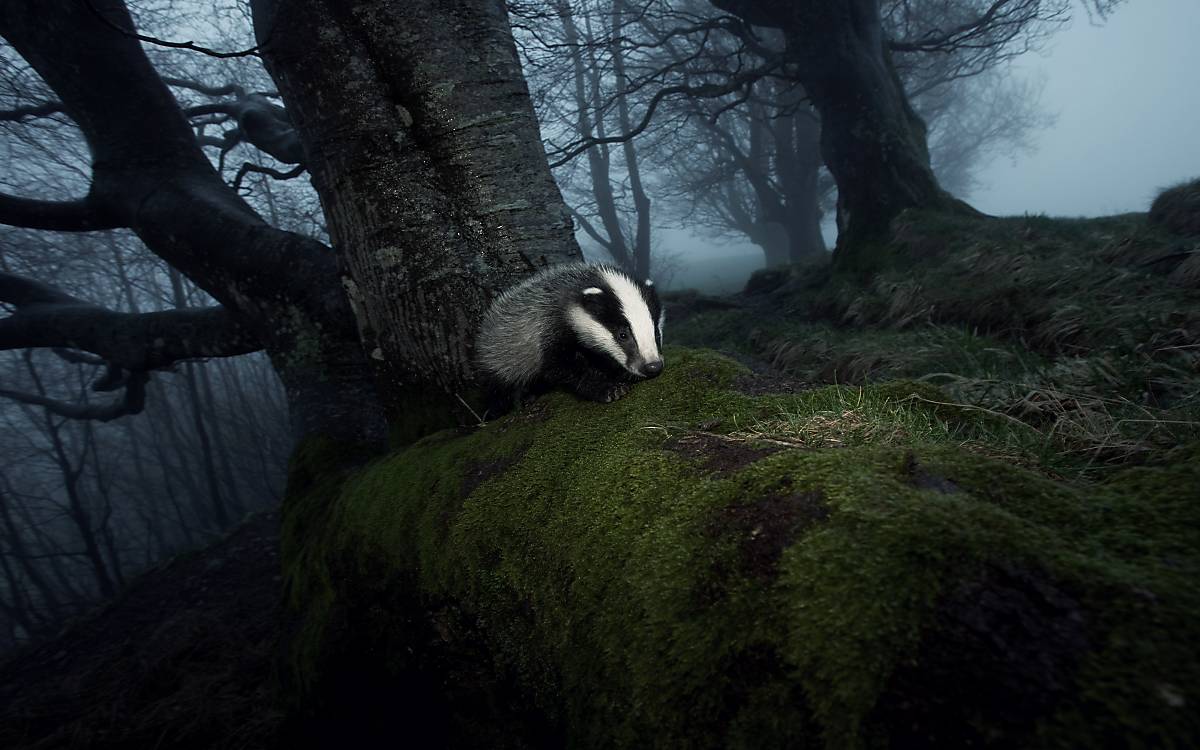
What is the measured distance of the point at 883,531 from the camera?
1015 millimetres

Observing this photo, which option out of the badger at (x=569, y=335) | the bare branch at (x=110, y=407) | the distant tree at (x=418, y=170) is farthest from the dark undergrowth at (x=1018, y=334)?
the bare branch at (x=110, y=407)

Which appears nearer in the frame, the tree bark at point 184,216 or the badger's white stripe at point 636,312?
the badger's white stripe at point 636,312

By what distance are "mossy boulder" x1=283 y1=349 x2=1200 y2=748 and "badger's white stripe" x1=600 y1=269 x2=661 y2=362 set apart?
42 centimetres

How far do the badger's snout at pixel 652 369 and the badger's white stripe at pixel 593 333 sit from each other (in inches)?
6.2

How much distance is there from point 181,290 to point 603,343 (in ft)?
45.7

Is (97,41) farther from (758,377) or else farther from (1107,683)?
(1107,683)

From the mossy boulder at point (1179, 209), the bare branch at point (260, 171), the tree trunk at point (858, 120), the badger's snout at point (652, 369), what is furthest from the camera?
the tree trunk at point (858, 120)

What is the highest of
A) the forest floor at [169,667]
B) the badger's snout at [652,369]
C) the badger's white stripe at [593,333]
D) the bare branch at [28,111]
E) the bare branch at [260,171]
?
the bare branch at [28,111]

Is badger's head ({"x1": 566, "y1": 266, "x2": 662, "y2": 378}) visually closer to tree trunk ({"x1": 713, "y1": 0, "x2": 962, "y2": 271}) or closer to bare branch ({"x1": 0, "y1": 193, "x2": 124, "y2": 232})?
bare branch ({"x1": 0, "y1": 193, "x2": 124, "y2": 232})

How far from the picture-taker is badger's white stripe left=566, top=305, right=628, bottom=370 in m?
2.67

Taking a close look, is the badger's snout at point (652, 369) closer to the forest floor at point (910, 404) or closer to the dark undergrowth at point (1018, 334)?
the forest floor at point (910, 404)

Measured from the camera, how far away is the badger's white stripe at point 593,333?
2.67 metres

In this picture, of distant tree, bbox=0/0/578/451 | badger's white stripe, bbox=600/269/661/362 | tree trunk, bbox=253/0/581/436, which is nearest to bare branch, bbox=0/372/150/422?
distant tree, bbox=0/0/578/451

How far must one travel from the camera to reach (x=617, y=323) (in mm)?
2711
